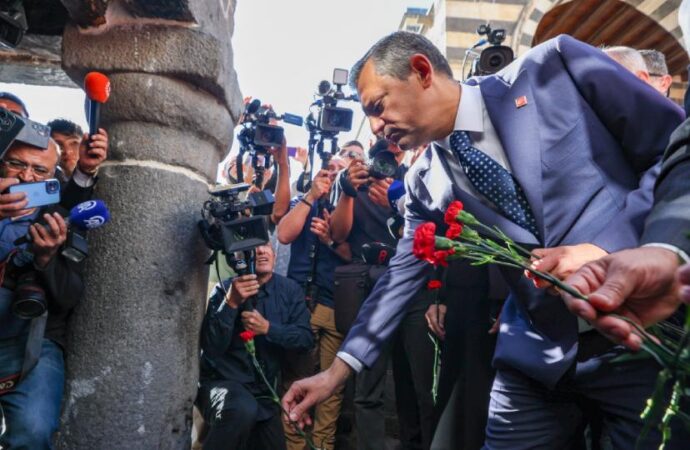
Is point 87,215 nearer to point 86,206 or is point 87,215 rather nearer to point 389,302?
point 86,206

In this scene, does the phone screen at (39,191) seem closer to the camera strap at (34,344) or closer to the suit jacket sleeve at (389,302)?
the camera strap at (34,344)

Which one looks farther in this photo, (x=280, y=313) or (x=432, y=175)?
(x=280, y=313)

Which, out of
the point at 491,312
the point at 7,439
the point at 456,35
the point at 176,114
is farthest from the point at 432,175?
the point at 456,35

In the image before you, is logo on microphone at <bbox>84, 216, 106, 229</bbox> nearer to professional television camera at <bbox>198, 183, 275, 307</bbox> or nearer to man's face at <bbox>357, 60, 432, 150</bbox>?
professional television camera at <bbox>198, 183, 275, 307</bbox>

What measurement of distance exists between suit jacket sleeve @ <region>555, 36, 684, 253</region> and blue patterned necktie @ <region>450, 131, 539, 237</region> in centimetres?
25

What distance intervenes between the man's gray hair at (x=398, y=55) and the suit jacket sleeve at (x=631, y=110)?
0.59 meters

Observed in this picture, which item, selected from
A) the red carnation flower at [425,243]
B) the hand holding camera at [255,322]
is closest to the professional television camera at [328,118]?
the hand holding camera at [255,322]

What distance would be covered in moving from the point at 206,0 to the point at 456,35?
4530mm

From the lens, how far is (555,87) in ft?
4.66

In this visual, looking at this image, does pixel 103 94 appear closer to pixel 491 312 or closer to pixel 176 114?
pixel 176 114

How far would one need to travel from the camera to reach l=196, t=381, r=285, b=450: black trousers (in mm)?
2545

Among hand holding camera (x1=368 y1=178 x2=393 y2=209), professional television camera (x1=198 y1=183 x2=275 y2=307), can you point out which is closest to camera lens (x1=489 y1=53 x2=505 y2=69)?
hand holding camera (x1=368 y1=178 x2=393 y2=209)

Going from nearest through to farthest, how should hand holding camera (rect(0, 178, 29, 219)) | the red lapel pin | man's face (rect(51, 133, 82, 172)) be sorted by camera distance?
the red lapel pin, hand holding camera (rect(0, 178, 29, 219)), man's face (rect(51, 133, 82, 172))

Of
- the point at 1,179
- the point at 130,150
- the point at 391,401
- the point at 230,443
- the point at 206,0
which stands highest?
the point at 206,0
